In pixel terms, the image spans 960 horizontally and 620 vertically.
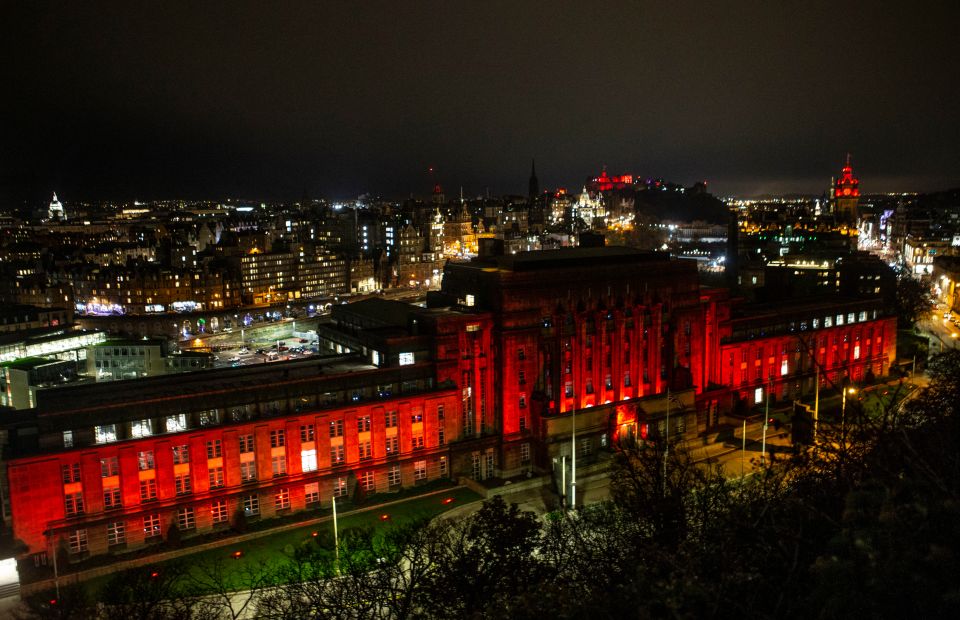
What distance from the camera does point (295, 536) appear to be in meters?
41.0

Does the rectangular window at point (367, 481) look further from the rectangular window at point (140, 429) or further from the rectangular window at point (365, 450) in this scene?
the rectangular window at point (140, 429)

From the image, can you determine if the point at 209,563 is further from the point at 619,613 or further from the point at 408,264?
the point at 408,264

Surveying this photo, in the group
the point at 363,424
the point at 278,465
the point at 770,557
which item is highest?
the point at 770,557

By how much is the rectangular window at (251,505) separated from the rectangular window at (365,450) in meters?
6.90

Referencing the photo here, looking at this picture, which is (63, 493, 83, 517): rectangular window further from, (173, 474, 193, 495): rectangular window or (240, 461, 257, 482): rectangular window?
(240, 461, 257, 482): rectangular window

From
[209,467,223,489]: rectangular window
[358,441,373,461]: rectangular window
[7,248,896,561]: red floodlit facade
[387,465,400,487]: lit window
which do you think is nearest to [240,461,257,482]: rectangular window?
[7,248,896,561]: red floodlit facade

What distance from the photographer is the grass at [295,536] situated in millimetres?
37409

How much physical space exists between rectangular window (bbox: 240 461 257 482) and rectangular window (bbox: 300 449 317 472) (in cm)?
284

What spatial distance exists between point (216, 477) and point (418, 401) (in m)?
13.4

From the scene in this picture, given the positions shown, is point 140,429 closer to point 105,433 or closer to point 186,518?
point 105,433

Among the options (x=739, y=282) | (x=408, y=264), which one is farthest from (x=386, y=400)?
(x=408, y=264)

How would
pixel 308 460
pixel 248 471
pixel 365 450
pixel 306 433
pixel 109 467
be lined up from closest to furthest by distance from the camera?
pixel 109 467 < pixel 248 471 < pixel 306 433 < pixel 308 460 < pixel 365 450

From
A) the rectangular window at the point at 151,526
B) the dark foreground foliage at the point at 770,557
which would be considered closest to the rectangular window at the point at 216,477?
the rectangular window at the point at 151,526

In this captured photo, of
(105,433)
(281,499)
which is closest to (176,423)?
A: (105,433)
